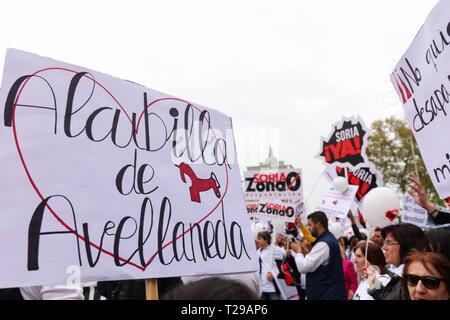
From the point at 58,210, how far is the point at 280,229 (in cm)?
923

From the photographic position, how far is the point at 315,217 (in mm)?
5180

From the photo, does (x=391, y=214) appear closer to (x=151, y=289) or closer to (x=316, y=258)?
(x=316, y=258)

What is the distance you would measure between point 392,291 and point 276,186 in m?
5.27

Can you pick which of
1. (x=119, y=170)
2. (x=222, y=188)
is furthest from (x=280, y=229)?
(x=119, y=170)

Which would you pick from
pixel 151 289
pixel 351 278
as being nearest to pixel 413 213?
pixel 351 278

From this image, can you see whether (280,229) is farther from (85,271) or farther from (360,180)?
(85,271)

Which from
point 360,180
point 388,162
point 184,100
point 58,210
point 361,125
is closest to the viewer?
point 58,210

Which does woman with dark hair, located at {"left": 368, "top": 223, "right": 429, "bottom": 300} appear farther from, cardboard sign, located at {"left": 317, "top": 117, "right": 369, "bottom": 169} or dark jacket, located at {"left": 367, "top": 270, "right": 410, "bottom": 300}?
cardboard sign, located at {"left": 317, "top": 117, "right": 369, "bottom": 169}

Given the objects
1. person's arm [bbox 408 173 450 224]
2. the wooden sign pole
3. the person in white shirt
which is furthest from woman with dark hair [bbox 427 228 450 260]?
the person in white shirt

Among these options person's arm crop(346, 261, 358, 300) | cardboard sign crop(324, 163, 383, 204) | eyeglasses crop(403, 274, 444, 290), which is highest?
cardboard sign crop(324, 163, 383, 204)

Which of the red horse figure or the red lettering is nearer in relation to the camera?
the red horse figure

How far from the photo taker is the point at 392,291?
3070mm

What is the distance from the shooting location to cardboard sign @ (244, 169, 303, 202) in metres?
8.23

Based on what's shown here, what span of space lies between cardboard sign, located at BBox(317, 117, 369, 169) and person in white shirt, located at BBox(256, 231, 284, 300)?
208 centimetres
